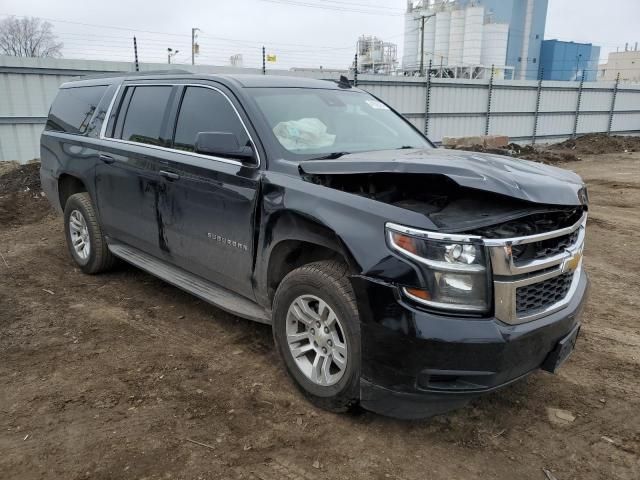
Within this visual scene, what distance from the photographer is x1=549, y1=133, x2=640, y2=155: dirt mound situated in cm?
2038

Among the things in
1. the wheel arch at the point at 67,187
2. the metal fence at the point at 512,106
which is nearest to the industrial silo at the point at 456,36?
the metal fence at the point at 512,106

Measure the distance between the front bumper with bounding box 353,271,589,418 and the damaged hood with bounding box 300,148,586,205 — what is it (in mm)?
605

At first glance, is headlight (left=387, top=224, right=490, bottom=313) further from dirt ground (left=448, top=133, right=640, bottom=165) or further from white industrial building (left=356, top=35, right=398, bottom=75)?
white industrial building (left=356, top=35, right=398, bottom=75)

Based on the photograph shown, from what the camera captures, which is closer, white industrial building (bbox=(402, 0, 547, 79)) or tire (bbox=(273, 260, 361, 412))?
tire (bbox=(273, 260, 361, 412))

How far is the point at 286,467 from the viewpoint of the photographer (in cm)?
264

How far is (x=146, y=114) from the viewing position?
457 centimetres

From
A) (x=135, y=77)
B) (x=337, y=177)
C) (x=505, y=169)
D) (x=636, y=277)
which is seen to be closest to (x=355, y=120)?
(x=337, y=177)

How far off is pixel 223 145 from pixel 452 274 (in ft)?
5.50

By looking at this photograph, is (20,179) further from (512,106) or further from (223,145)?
(512,106)

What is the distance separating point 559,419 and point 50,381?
3.19m

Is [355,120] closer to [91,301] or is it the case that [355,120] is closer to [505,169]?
[505,169]

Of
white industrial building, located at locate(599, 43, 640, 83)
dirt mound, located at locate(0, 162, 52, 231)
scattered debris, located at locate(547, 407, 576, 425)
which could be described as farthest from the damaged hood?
white industrial building, located at locate(599, 43, 640, 83)

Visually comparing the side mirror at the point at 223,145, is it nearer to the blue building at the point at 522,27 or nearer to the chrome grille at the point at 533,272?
the chrome grille at the point at 533,272

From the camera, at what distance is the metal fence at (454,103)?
1120 cm
